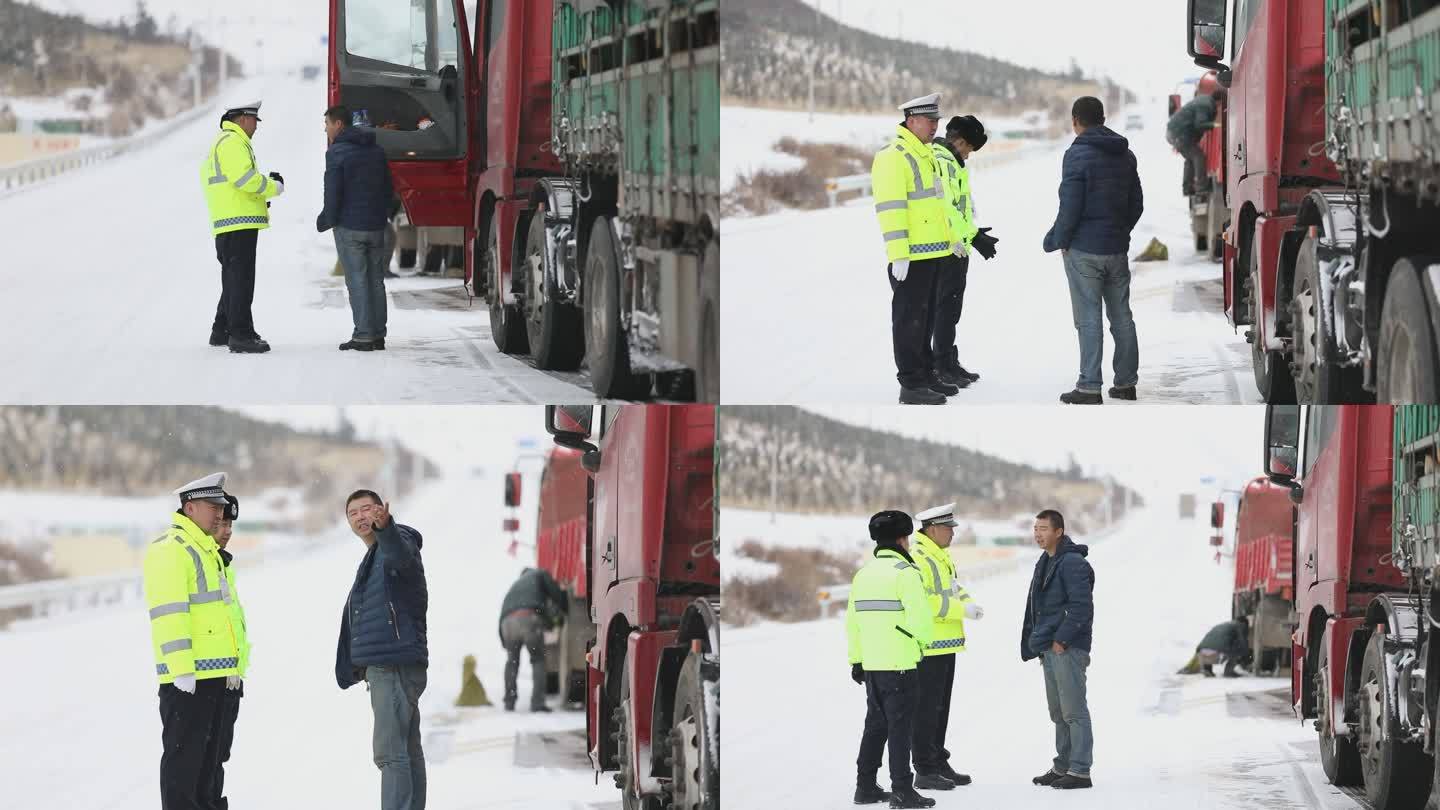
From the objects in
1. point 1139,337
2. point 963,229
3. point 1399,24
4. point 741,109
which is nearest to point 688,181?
point 963,229

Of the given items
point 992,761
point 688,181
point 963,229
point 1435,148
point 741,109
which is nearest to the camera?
point 1435,148

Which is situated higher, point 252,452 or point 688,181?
point 688,181

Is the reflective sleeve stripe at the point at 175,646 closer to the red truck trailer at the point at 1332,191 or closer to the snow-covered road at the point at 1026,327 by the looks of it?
the snow-covered road at the point at 1026,327

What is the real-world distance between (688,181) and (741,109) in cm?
560

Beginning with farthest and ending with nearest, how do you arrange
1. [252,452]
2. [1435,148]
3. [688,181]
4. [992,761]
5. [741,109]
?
[741,109]
[252,452]
[992,761]
[688,181]
[1435,148]

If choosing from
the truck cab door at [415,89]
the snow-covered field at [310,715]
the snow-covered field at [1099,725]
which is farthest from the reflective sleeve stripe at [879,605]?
the truck cab door at [415,89]

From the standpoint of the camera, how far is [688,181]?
21.7ft

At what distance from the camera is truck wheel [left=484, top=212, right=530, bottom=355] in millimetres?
8031

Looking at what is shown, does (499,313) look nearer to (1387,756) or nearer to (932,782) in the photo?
(932,782)

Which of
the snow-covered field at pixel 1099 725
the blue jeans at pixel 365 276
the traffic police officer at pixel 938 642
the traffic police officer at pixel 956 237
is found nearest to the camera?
the traffic police officer at pixel 956 237

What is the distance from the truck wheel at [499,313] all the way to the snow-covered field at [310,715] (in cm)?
83

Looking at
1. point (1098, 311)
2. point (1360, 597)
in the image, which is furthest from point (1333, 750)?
point (1098, 311)

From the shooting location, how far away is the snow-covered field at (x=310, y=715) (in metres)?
7.49

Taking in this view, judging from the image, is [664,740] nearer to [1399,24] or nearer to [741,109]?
[1399,24]
